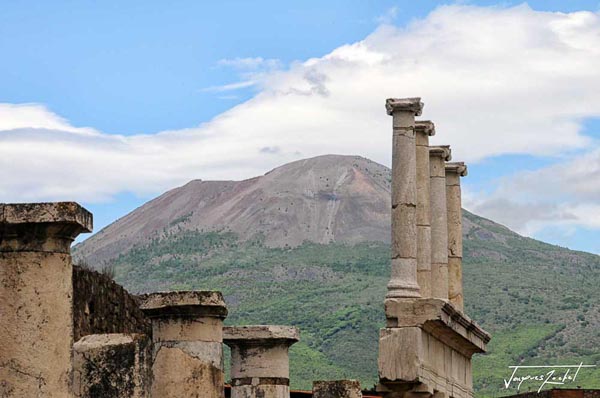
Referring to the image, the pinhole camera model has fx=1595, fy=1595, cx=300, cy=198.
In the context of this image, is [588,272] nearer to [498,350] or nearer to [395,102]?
[498,350]

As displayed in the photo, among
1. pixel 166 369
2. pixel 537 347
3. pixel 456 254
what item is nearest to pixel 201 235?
pixel 537 347

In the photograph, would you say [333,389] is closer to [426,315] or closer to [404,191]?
[426,315]

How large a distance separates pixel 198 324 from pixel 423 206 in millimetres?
12020

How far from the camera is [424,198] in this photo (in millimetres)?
23766

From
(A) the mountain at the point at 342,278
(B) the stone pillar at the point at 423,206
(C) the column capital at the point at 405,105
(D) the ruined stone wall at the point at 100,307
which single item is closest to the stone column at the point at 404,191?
(C) the column capital at the point at 405,105

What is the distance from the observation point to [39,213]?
7914mm

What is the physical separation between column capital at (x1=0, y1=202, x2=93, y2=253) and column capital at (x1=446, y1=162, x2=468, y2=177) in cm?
1957

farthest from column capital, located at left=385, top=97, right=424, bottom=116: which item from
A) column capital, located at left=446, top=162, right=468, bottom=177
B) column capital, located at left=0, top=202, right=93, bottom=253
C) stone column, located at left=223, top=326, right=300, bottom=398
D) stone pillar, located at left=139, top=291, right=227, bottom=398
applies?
column capital, located at left=0, top=202, right=93, bottom=253

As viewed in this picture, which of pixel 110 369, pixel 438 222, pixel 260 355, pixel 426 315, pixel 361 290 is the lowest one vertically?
pixel 110 369

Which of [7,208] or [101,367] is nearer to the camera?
[7,208]

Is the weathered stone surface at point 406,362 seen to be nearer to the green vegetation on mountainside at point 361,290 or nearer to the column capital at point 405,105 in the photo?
the column capital at point 405,105

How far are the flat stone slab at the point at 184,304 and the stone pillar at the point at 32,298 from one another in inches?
154

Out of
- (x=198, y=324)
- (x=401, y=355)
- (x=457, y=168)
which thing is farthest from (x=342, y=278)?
(x=198, y=324)

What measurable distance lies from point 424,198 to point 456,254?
12.0 ft
